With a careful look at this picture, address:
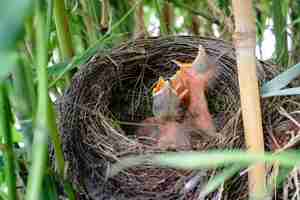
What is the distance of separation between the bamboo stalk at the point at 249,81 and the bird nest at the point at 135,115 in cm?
13

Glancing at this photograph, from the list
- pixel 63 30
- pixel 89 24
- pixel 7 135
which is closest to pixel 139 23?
pixel 89 24

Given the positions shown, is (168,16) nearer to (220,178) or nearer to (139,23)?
(139,23)

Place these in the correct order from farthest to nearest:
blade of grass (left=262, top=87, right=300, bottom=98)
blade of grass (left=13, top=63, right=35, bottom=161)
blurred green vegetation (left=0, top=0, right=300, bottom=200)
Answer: blade of grass (left=262, top=87, right=300, bottom=98)
blade of grass (left=13, top=63, right=35, bottom=161)
blurred green vegetation (left=0, top=0, right=300, bottom=200)

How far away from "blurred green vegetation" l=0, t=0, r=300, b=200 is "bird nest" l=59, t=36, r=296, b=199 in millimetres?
39

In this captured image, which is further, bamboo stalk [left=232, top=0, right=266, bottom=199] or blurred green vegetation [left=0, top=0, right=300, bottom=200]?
bamboo stalk [left=232, top=0, right=266, bottom=199]

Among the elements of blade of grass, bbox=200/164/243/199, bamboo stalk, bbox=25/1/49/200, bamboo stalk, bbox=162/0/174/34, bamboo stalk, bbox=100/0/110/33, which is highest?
bamboo stalk, bbox=162/0/174/34

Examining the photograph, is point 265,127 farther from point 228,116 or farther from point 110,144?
point 110,144

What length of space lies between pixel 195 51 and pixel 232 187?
1.24 ft

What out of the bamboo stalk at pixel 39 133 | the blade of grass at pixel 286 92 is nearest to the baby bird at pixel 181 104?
the blade of grass at pixel 286 92

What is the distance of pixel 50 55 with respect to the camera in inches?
34.8

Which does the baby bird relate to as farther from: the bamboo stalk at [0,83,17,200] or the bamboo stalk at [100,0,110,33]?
the bamboo stalk at [0,83,17,200]

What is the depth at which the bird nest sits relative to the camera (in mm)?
699

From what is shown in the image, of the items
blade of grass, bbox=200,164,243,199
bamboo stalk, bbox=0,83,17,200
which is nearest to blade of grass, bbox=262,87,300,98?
blade of grass, bbox=200,164,243,199

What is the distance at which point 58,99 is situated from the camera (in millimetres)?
807
